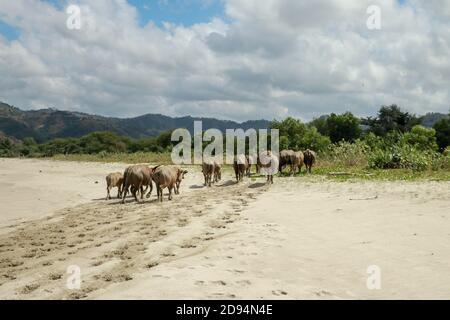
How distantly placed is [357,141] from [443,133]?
2867cm

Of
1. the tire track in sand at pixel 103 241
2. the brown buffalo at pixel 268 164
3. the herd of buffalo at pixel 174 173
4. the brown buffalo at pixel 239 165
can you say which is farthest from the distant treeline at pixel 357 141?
the tire track in sand at pixel 103 241

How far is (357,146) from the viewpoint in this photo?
30.3m

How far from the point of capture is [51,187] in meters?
21.4

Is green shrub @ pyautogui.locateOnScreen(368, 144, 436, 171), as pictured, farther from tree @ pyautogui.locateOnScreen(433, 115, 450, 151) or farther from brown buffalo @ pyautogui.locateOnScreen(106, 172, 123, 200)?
tree @ pyautogui.locateOnScreen(433, 115, 450, 151)

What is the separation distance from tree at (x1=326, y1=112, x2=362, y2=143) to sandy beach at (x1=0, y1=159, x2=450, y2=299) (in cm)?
4667

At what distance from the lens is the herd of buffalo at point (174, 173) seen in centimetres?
1589

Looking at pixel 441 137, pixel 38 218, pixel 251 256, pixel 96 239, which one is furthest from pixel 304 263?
pixel 441 137

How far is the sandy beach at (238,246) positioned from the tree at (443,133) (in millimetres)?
43698

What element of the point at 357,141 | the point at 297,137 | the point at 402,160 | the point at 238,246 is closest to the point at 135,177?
the point at 238,246

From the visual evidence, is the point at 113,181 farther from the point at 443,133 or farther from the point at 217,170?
the point at 443,133

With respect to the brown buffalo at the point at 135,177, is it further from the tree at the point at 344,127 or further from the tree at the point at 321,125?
the tree at the point at 321,125

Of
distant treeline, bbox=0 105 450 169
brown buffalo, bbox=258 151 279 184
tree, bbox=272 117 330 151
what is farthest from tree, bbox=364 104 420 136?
brown buffalo, bbox=258 151 279 184
